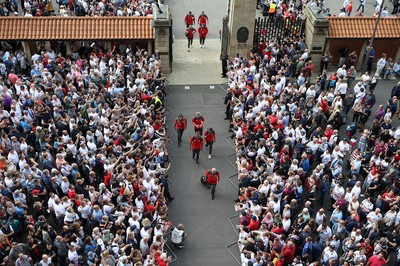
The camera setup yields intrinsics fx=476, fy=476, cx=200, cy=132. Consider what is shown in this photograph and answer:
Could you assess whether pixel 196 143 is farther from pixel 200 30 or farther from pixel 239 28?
pixel 200 30

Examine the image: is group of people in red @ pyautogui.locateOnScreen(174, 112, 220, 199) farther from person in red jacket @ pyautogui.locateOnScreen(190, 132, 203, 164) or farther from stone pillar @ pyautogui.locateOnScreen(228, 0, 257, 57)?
stone pillar @ pyautogui.locateOnScreen(228, 0, 257, 57)

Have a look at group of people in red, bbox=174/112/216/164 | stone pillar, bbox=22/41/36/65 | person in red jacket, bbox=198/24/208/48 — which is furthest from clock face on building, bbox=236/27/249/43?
stone pillar, bbox=22/41/36/65

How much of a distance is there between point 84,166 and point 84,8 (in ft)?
51.8

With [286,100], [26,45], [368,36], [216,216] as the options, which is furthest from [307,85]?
[26,45]

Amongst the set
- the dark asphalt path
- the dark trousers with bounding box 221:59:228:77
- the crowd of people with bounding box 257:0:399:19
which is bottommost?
the dark asphalt path

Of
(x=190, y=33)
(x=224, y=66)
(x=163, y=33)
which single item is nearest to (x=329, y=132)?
(x=224, y=66)

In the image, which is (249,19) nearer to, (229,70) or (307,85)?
(229,70)

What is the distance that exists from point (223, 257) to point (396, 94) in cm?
1206

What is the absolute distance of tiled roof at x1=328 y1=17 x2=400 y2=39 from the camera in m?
25.1

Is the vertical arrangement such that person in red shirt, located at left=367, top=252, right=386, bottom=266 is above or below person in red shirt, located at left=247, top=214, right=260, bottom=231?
below

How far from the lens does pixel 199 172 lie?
755 inches

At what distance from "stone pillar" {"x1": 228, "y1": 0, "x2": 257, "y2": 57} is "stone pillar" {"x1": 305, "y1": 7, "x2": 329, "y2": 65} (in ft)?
10.2

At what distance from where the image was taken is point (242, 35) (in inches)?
987

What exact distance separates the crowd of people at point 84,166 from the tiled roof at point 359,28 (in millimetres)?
9867
